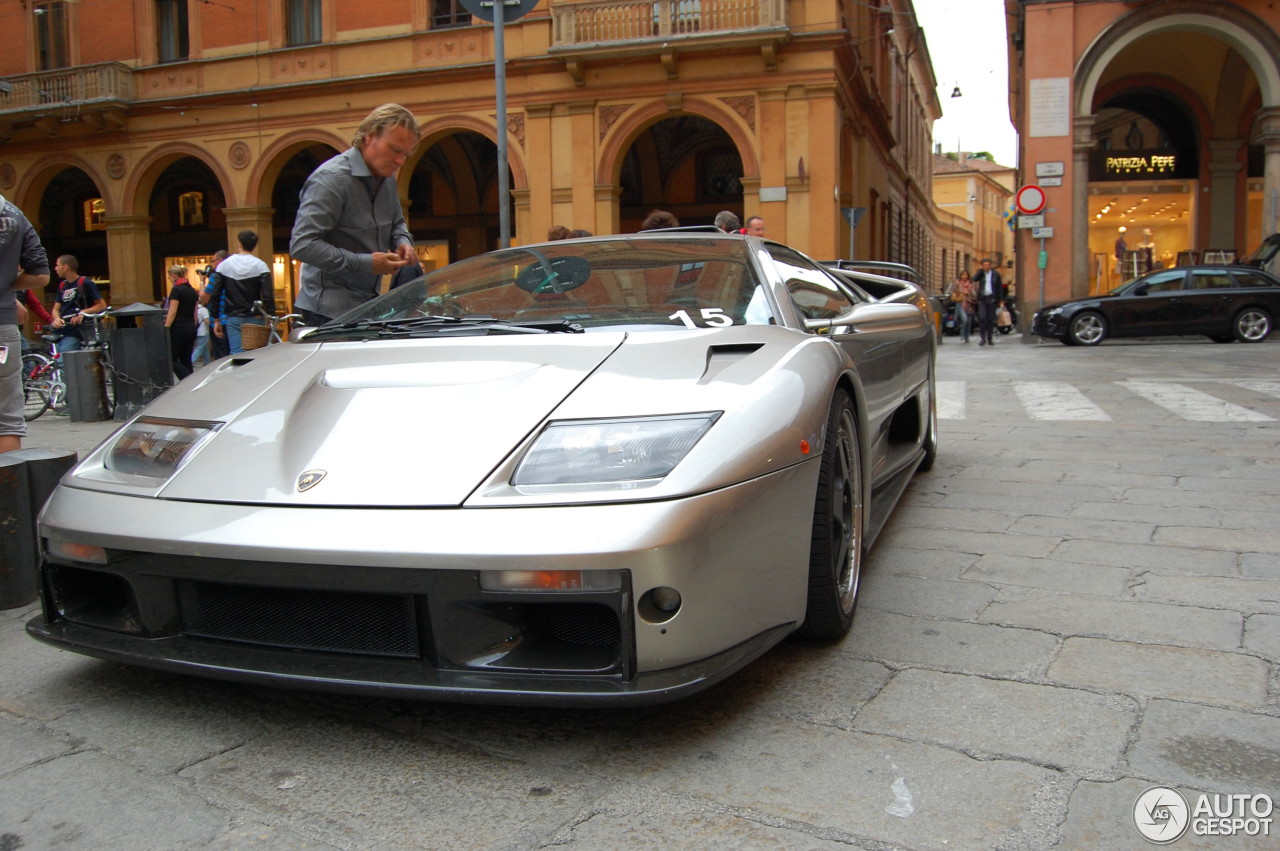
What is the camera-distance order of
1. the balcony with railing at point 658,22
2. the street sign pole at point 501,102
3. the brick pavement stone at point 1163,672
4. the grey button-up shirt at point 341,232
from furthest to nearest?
1. the balcony with railing at point 658,22
2. the street sign pole at point 501,102
3. the grey button-up shirt at point 341,232
4. the brick pavement stone at point 1163,672

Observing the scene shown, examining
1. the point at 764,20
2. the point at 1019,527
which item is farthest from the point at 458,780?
the point at 764,20

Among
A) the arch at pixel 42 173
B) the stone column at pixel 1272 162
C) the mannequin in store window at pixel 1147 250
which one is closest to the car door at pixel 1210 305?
the stone column at pixel 1272 162

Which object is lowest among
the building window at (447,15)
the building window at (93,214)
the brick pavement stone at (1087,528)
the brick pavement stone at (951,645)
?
the brick pavement stone at (1087,528)

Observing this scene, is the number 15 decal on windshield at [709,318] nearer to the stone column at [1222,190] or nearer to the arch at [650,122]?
the arch at [650,122]

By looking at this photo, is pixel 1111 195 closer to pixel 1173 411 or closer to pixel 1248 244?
pixel 1248 244

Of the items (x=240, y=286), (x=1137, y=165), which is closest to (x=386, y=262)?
(x=240, y=286)

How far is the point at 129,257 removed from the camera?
77.3 feet

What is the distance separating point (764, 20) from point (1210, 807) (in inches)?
713

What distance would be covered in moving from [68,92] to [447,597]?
25.7m

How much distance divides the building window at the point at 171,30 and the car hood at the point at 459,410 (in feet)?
77.6

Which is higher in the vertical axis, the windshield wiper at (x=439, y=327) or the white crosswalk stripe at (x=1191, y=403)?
the windshield wiper at (x=439, y=327)

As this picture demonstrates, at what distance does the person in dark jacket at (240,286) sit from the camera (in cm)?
865

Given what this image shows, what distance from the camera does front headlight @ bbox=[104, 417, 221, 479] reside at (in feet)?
7.43

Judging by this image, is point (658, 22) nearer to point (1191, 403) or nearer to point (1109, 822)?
point (1191, 403)
